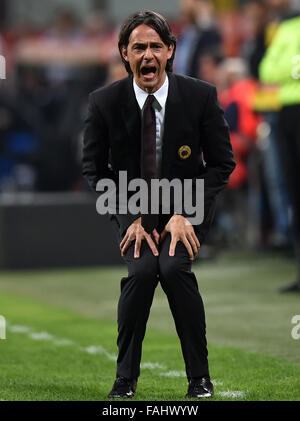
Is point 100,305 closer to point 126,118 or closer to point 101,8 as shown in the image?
point 126,118

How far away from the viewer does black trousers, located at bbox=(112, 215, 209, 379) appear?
17.2 feet

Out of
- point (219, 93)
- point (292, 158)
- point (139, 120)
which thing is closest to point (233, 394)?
point (139, 120)

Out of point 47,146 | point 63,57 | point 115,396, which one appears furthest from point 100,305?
point 63,57

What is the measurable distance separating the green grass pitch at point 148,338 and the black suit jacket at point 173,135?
3.13 feet

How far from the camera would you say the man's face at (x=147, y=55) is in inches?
209

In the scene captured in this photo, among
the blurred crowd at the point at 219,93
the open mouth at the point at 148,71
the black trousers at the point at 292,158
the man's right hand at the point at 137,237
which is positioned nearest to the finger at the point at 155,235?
the man's right hand at the point at 137,237

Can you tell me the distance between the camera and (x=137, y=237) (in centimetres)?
533

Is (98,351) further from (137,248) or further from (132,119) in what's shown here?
(132,119)

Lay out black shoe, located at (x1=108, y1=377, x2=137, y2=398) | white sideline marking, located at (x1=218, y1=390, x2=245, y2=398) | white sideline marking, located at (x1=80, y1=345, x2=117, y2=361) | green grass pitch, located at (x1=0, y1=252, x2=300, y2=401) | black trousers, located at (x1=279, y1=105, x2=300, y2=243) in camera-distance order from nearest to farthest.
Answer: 1. black shoe, located at (x1=108, y1=377, x2=137, y2=398)
2. white sideline marking, located at (x1=218, y1=390, x2=245, y2=398)
3. green grass pitch, located at (x1=0, y1=252, x2=300, y2=401)
4. white sideline marking, located at (x1=80, y1=345, x2=117, y2=361)
5. black trousers, located at (x1=279, y1=105, x2=300, y2=243)

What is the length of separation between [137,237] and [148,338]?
8.12 feet

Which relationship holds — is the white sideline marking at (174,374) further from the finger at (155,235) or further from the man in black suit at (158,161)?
the finger at (155,235)

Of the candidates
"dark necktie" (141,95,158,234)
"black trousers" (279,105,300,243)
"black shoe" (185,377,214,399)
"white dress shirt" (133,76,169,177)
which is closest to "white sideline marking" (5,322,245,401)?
"black shoe" (185,377,214,399)

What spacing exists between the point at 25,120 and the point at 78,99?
3.36 ft

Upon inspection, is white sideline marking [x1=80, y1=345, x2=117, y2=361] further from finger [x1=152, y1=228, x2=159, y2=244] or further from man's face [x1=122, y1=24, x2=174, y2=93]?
man's face [x1=122, y1=24, x2=174, y2=93]
